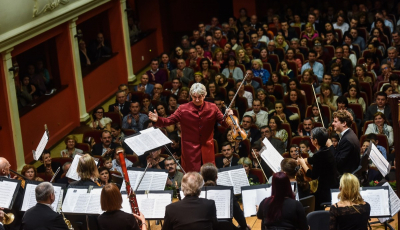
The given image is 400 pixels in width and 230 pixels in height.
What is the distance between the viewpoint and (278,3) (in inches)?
588

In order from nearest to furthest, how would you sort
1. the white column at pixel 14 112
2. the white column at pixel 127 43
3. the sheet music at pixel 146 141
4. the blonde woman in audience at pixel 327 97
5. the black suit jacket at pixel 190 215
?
1. the black suit jacket at pixel 190 215
2. the sheet music at pixel 146 141
3. the white column at pixel 14 112
4. the blonde woman in audience at pixel 327 97
5. the white column at pixel 127 43

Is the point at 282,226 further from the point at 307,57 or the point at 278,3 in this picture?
the point at 278,3

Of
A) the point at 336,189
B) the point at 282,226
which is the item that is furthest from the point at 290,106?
the point at 282,226

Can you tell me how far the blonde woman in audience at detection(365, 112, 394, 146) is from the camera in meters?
7.37

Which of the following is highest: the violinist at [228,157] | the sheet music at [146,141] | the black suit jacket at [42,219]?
the sheet music at [146,141]

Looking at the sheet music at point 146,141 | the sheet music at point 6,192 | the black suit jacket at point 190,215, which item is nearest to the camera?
the black suit jacket at point 190,215

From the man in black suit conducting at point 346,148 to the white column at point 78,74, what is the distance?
5.83 m

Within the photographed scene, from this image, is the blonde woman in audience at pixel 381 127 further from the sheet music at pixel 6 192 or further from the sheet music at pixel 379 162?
the sheet music at pixel 6 192

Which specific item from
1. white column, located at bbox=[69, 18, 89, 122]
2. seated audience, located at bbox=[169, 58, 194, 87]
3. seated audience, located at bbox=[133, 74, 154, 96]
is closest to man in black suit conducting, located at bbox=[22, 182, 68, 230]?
seated audience, located at bbox=[133, 74, 154, 96]

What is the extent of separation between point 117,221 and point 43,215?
0.68m

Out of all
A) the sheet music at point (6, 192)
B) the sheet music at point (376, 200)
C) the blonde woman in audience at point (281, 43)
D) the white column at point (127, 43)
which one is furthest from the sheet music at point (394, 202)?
the white column at point (127, 43)

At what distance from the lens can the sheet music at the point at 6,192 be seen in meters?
5.18

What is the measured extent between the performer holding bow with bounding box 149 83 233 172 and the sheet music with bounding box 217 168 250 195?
2.28ft

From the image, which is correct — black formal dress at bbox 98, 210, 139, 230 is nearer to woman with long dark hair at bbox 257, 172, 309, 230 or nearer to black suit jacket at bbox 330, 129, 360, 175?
woman with long dark hair at bbox 257, 172, 309, 230
